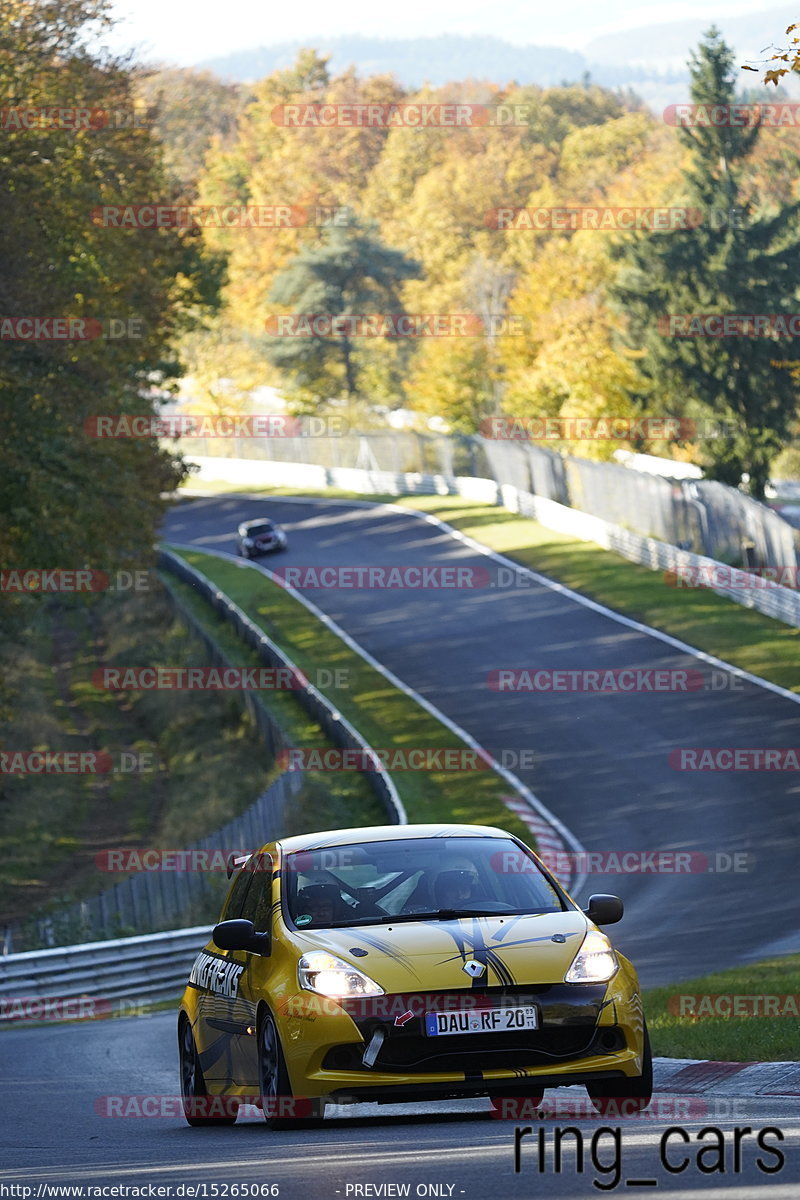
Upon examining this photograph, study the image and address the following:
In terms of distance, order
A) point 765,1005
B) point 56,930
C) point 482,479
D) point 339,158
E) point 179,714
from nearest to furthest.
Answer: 1. point 765,1005
2. point 56,930
3. point 179,714
4. point 482,479
5. point 339,158

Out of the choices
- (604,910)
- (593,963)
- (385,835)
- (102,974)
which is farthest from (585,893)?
(593,963)

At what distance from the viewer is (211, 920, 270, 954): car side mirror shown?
29.1 ft

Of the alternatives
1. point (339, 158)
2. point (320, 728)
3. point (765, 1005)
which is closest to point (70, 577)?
point (320, 728)

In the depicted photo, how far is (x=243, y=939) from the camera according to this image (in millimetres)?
8891

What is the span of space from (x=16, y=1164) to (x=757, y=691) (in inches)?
1118

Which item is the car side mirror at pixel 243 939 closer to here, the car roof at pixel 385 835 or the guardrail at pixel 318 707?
the car roof at pixel 385 835

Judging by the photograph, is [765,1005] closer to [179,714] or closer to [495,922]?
[495,922]

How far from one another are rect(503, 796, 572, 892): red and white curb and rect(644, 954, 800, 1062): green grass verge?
295 inches

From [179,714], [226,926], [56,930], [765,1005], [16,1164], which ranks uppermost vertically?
[226,926]

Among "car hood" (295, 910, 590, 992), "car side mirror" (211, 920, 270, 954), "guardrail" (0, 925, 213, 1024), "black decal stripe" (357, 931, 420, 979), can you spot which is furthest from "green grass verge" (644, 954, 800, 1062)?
"guardrail" (0, 925, 213, 1024)

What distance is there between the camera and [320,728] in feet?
120

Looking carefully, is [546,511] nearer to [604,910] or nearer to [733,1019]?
[733,1019]

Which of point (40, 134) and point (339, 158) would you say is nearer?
point (40, 134)

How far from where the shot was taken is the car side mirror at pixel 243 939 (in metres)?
8.87
